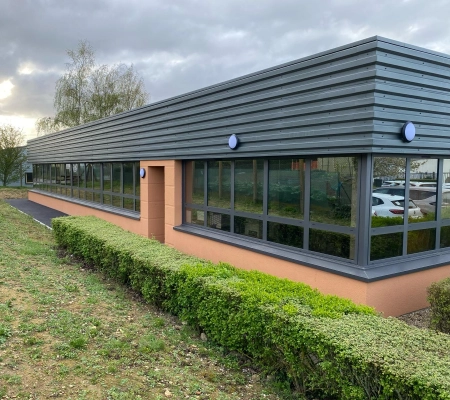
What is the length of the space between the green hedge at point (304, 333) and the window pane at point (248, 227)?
6.43ft

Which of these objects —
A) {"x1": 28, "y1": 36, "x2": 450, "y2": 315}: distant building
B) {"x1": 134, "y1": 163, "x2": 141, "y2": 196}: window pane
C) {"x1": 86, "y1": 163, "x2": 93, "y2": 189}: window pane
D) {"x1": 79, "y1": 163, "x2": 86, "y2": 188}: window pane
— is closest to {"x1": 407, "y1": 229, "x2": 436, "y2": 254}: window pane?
{"x1": 28, "y1": 36, "x2": 450, "y2": 315}: distant building

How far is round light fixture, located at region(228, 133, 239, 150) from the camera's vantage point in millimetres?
7605

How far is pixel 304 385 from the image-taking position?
358cm

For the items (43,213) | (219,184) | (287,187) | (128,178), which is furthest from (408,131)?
(43,213)

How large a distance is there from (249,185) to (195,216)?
2324 millimetres

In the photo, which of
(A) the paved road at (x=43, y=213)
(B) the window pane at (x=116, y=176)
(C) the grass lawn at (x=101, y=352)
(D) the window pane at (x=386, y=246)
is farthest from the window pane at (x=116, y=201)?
(D) the window pane at (x=386, y=246)

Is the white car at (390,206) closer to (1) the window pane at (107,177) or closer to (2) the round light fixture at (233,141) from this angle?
(2) the round light fixture at (233,141)

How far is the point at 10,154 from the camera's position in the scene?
1475 inches

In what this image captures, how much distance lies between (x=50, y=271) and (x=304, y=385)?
5.82 metres

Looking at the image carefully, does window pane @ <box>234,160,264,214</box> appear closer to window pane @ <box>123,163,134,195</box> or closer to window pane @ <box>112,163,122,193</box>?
window pane @ <box>123,163,134,195</box>

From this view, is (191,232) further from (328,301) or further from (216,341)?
(328,301)

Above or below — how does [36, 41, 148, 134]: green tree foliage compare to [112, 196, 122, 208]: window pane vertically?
above

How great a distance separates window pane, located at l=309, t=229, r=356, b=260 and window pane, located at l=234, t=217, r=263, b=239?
136cm

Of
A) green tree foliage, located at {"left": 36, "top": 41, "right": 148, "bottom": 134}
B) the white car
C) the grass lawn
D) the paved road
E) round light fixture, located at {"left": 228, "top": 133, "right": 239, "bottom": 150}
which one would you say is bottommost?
the paved road
